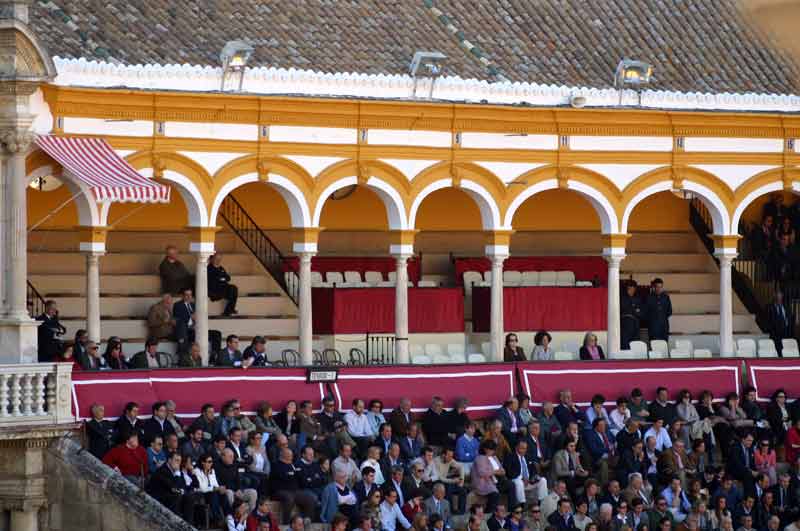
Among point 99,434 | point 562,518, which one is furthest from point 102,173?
point 562,518

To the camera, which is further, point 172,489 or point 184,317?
point 184,317

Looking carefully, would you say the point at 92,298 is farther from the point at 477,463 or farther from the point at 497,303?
the point at 497,303

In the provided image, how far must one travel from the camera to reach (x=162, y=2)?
23.9 metres

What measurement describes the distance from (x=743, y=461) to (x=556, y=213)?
7.88 meters

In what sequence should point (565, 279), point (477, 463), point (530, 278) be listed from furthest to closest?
point (565, 279)
point (530, 278)
point (477, 463)

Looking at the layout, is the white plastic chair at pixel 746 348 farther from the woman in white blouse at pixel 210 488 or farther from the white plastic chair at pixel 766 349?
the woman in white blouse at pixel 210 488

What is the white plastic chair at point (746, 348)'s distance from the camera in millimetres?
27625

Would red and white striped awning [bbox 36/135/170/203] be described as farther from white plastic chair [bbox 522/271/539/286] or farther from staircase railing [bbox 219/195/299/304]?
white plastic chair [bbox 522/271/539/286]

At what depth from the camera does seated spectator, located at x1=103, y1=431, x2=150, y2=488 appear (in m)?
18.3

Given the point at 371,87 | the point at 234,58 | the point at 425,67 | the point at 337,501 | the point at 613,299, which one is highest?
the point at 425,67

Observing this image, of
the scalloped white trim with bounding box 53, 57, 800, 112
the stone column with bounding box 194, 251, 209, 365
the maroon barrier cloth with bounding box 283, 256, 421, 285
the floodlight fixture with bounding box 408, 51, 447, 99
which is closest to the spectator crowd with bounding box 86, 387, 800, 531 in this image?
the stone column with bounding box 194, 251, 209, 365

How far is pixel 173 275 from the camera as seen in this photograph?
2461 centimetres

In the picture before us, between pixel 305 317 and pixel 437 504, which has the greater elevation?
pixel 305 317

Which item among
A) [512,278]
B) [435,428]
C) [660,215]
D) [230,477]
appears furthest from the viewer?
[660,215]
